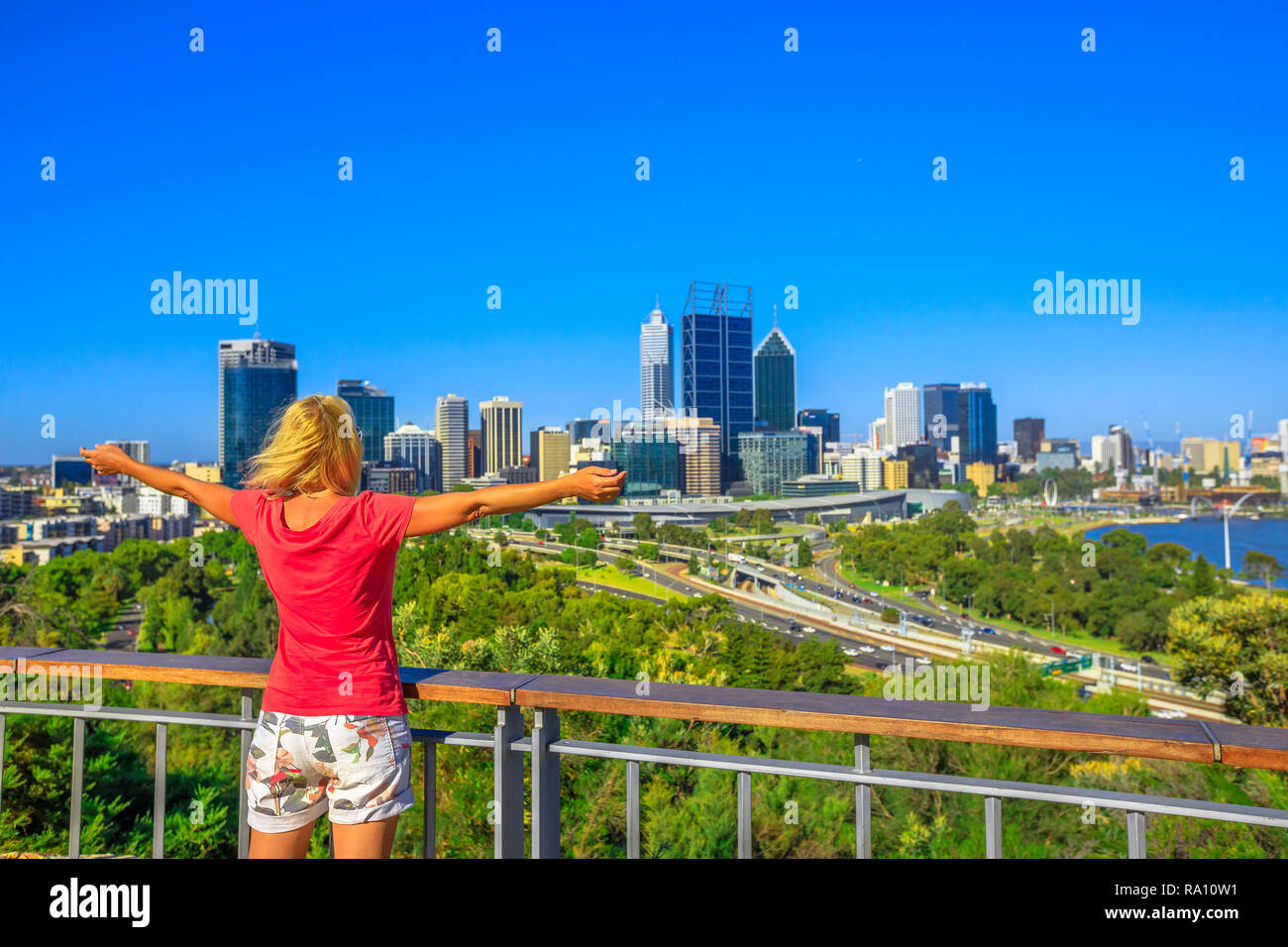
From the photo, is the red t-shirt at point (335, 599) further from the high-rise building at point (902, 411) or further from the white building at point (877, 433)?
the high-rise building at point (902, 411)

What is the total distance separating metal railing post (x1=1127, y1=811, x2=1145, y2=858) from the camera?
137 cm

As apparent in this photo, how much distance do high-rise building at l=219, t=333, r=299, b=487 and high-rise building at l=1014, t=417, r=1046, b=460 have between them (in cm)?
6569

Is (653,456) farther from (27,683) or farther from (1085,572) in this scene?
(27,683)

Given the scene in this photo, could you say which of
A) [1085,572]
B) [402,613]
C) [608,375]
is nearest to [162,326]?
[608,375]

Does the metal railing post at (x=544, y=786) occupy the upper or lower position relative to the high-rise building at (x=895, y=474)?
lower

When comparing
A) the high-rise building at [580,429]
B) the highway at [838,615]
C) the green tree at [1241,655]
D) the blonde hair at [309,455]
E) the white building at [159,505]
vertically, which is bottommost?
the highway at [838,615]

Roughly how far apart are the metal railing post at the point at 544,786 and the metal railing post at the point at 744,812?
0.39 metres

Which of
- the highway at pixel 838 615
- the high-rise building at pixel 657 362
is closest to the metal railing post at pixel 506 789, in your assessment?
the highway at pixel 838 615

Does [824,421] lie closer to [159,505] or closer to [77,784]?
[159,505]

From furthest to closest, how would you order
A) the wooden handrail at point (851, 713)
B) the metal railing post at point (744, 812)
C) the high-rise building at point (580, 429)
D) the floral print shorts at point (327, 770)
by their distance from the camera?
the high-rise building at point (580, 429), the metal railing post at point (744, 812), the floral print shorts at point (327, 770), the wooden handrail at point (851, 713)

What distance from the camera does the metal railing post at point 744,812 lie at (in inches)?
60.4

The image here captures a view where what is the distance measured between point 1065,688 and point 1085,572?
70.7 ft

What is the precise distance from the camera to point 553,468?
4544cm

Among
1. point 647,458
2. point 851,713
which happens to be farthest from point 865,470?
point 851,713
